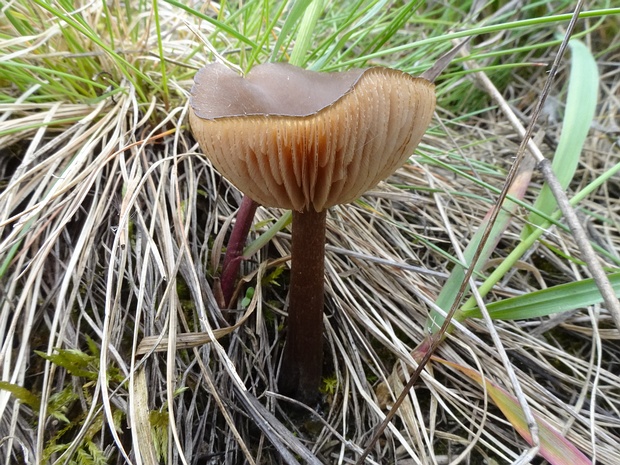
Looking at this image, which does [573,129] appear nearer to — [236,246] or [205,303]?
[236,246]

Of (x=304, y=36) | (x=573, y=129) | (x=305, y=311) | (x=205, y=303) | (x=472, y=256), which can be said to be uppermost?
(x=573, y=129)

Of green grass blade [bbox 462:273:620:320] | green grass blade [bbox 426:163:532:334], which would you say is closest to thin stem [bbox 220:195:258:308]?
green grass blade [bbox 426:163:532:334]

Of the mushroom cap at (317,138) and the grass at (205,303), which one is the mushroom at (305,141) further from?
the grass at (205,303)

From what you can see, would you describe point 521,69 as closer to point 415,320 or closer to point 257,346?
point 415,320

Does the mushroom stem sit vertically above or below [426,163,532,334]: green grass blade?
below

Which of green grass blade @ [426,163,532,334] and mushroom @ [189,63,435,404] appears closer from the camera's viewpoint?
mushroom @ [189,63,435,404]

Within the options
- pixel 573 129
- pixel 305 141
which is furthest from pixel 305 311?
pixel 573 129

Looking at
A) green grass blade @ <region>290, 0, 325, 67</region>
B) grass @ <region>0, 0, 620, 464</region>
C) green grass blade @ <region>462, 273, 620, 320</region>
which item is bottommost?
grass @ <region>0, 0, 620, 464</region>

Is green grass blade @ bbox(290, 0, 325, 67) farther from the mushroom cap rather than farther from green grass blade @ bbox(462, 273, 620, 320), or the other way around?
green grass blade @ bbox(462, 273, 620, 320)
